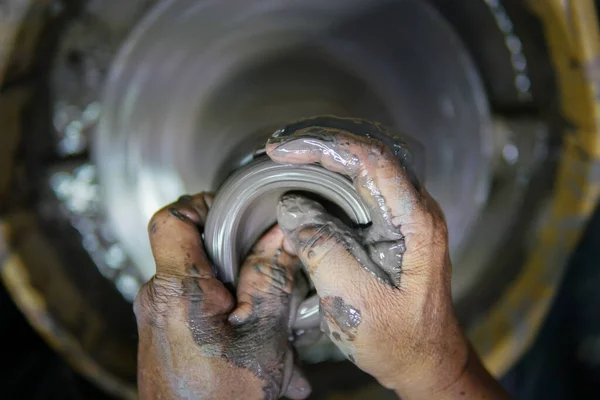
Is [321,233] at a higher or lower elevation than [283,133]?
lower

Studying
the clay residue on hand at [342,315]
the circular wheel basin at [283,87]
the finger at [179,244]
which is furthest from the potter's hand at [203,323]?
the circular wheel basin at [283,87]

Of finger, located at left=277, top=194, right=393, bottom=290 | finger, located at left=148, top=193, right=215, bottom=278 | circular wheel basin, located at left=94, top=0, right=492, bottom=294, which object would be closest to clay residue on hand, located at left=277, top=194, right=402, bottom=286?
finger, located at left=277, top=194, right=393, bottom=290

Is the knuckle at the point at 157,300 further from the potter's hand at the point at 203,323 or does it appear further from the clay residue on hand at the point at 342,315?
the clay residue on hand at the point at 342,315

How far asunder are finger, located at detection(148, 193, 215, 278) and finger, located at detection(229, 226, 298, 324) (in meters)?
0.06

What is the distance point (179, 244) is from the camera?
0.64 metres

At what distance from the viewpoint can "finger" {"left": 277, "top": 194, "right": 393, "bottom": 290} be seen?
58 cm

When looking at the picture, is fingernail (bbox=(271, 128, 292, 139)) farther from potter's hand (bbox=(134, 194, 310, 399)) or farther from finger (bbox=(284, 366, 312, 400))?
finger (bbox=(284, 366, 312, 400))

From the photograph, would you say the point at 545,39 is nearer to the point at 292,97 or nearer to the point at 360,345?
the point at 292,97

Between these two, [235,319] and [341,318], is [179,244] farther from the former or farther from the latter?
[341,318]

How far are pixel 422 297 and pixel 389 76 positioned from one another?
564mm

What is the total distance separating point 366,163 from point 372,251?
0.11 m

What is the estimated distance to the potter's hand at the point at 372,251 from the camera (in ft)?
1.87

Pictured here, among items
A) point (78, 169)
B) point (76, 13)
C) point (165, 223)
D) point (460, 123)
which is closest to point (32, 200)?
point (78, 169)

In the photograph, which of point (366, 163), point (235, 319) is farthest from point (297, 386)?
point (366, 163)
